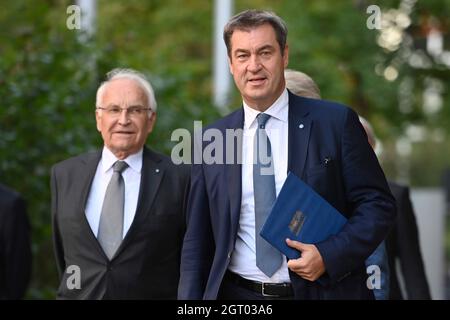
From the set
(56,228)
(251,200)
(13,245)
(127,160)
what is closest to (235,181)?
(251,200)

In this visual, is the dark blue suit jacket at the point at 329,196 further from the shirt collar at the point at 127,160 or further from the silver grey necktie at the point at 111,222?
the shirt collar at the point at 127,160

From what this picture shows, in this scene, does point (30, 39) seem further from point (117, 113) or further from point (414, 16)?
point (414, 16)

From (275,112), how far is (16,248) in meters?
3.12

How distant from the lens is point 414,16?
16188mm

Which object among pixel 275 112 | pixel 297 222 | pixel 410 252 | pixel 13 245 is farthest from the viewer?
pixel 13 245

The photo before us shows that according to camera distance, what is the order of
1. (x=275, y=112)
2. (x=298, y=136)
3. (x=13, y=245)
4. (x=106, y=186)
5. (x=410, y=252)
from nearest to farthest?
(x=298, y=136)
(x=275, y=112)
(x=106, y=186)
(x=410, y=252)
(x=13, y=245)

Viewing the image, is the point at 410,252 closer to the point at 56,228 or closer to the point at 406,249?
the point at 406,249

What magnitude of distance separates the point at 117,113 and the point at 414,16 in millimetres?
10765

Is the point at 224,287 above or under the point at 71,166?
under

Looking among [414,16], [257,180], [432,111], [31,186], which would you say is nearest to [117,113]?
[257,180]

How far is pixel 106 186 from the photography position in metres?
6.12

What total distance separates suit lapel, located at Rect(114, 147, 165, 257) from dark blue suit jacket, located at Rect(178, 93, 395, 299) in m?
1.02

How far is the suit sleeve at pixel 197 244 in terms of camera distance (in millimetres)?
5004

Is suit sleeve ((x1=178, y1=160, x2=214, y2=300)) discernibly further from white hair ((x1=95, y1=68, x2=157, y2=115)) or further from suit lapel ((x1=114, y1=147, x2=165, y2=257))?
white hair ((x1=95, y1=68, x2=157, y2=115))
